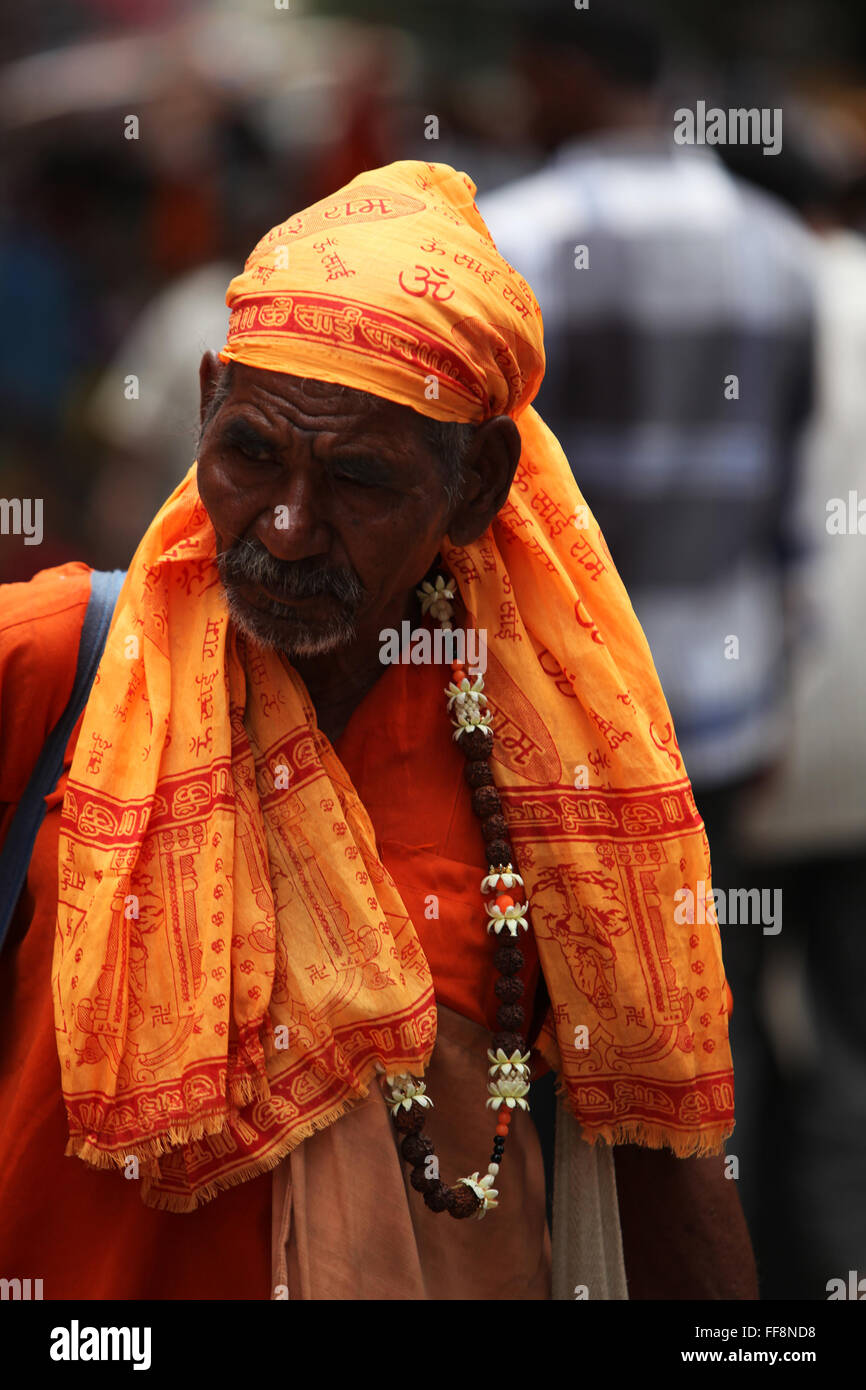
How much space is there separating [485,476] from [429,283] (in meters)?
0.28

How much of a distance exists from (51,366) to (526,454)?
463 centimetres

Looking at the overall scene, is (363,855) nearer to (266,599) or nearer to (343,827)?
(343,827)

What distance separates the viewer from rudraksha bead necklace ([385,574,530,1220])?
2.15 metres

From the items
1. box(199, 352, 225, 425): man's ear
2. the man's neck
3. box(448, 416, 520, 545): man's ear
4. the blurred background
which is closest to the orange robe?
the man's neck

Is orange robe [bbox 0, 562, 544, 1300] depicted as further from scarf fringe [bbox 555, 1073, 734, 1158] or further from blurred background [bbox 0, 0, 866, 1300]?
blurred background [bbox 0, 0, 866, 1300]

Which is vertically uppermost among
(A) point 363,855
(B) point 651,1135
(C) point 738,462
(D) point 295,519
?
(C) point 738,462

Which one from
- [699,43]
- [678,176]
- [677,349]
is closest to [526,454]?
[677,349]

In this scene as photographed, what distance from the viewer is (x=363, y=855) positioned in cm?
215

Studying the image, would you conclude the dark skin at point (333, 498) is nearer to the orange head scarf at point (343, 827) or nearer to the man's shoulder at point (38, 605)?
the orange head scarf at point (343, 827)

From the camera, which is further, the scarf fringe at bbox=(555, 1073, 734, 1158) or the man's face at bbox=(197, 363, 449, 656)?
the scarf fringe at bbox=(555, 1073, 734, 1158)

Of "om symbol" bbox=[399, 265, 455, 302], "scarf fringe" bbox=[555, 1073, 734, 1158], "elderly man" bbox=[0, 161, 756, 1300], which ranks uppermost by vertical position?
"om symbol" bbox=[399, 265, 455, 302]

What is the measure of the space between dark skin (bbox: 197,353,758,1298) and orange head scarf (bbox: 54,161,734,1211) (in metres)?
0.04

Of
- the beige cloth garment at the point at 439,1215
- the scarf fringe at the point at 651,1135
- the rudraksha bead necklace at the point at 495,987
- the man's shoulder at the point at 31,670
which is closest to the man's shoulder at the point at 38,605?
the man's shoulder at the point at 31,670

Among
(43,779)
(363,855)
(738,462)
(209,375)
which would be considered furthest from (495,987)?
(738,462)
